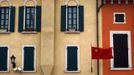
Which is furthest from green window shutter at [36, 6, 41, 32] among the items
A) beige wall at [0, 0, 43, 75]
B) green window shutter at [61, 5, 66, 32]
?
green window shutter at [61, 5, 66, 32]

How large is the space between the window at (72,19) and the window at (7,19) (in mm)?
3884

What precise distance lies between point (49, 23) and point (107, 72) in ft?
18.9

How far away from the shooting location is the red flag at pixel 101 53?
33062mm

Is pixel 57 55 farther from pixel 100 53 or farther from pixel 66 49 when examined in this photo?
pixel 100 53

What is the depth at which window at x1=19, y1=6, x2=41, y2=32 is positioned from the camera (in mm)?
34969

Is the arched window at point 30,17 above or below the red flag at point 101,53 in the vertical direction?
above

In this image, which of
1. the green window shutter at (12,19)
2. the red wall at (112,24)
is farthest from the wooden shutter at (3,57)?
the red wall at (112,24)

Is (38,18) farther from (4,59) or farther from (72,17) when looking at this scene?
(4,59)

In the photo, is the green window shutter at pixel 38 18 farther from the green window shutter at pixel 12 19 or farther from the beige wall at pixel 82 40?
the green window shutter at pixel 12 19

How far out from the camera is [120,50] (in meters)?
33.9

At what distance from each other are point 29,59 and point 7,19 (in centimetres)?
362

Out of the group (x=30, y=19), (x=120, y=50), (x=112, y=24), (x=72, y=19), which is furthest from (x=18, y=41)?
(x=120, y=50)

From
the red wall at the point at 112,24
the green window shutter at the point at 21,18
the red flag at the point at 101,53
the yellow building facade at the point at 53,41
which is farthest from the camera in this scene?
the green window shutter at the point at 21,18

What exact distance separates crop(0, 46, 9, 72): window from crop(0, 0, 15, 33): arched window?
139cm
